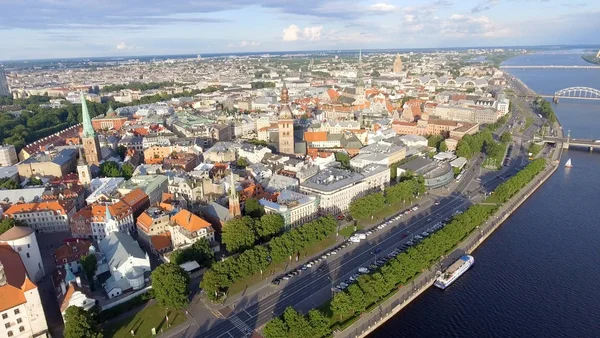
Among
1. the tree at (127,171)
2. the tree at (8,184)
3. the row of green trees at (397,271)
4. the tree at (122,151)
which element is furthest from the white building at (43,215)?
the row of green trees at (397,271)

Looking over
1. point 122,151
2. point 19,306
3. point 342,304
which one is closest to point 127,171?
point 122,151

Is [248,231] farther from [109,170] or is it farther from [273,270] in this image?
[109,170]

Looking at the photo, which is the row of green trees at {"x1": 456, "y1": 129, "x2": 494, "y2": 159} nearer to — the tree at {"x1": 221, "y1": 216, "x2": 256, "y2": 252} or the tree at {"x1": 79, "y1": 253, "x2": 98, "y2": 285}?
the tree at {"x1": 221, "y1": 216, "x2": 256, "y2": 252}

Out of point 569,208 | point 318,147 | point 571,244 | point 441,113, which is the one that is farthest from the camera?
point 441,113

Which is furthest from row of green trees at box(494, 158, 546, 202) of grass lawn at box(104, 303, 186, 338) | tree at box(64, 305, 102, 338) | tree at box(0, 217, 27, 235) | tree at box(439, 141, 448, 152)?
tree at box(0, 217, 27, 235)

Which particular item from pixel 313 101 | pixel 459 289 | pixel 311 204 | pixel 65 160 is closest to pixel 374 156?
pixel 311 204

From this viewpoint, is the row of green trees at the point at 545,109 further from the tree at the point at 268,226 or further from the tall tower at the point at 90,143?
the tall tower at the point at 90,143

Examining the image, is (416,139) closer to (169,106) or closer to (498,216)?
(498,216)
